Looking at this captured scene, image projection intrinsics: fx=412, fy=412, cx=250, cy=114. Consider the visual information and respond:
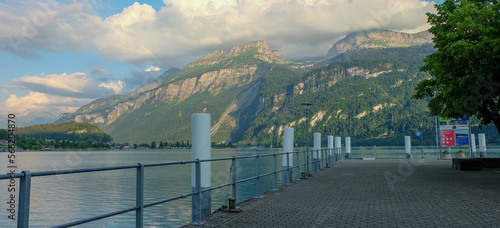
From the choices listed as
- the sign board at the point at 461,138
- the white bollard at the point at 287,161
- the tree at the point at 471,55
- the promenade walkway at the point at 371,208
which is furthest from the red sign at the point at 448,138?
the promenade walkway at the point at 371,208

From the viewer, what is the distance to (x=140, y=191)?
19.9 feet

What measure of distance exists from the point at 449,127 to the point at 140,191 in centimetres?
3827

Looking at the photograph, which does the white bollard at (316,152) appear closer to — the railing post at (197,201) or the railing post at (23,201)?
the railing post at (197,201)

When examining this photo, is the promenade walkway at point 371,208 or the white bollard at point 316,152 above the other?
the white bollard at point 316,152

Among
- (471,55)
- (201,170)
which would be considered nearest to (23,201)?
(201,170)

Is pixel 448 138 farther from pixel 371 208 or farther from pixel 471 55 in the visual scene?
pixel 371 208

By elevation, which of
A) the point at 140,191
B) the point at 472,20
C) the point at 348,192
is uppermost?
the point at 472,20

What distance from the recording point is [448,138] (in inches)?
1521

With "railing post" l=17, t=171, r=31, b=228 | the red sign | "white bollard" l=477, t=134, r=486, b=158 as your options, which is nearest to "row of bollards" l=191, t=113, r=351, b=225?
"railing post" l=17, t=171, r=31, b=228

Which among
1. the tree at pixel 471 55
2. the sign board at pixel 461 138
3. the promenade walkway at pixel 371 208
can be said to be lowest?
the promenade walkway at pixel 371 208

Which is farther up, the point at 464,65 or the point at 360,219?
the point at 464,65

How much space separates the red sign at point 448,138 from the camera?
38.5m

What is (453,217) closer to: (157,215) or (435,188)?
(435,188)

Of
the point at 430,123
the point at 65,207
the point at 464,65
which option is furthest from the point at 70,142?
the point at 464,65
